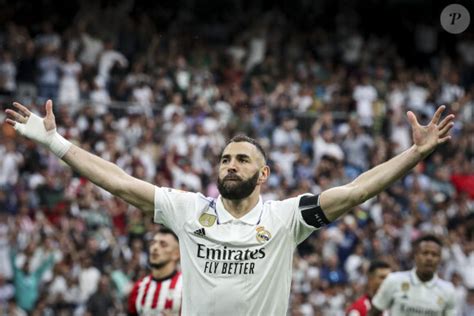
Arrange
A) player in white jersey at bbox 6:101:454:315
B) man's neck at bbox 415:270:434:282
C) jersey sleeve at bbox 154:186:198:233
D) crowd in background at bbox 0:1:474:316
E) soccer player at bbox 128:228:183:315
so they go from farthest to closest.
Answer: crowd in background at bbox 0:1:474:316
man's neck at bbox 415:270:434:282
soccer player at bbox 128:228:183:315
jersey sleeve at bbox 154:186:198:233
player in white jersey at bbox 6:101:454:315

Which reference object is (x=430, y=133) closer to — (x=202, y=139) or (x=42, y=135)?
(x=42, y=135)

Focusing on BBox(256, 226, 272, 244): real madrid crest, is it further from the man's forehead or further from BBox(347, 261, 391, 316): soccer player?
BBox(347, 261, 391, 316): soccer player

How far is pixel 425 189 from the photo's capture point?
19375 mm

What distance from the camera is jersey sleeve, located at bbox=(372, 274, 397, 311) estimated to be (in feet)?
32.2

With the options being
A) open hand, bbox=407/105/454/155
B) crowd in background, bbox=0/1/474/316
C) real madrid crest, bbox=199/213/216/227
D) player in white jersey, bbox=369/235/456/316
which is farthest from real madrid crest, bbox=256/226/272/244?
crowd in background, bbox=0/1/474/316

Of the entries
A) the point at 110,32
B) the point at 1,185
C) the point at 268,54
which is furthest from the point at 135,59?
the point at 1,185

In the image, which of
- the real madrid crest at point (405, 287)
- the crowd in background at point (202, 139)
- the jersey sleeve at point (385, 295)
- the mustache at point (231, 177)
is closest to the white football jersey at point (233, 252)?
the mustache at point (231, 177)

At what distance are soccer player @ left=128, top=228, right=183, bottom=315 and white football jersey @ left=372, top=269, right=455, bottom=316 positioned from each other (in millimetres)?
1864

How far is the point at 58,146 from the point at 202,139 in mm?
11382

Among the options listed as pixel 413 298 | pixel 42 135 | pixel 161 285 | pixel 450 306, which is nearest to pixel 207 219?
pixel 42 135

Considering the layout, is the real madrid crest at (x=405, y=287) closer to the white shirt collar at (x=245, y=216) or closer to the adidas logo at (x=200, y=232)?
the white shirt collar at (x=245, y=216)

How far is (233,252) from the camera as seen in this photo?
6.46 m

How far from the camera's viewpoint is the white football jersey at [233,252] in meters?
6.39

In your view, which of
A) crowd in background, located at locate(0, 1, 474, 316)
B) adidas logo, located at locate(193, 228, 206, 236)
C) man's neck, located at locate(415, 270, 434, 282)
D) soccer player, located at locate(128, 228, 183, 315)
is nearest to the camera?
adidas logo, located at locate(193, 228, 206, 236)
